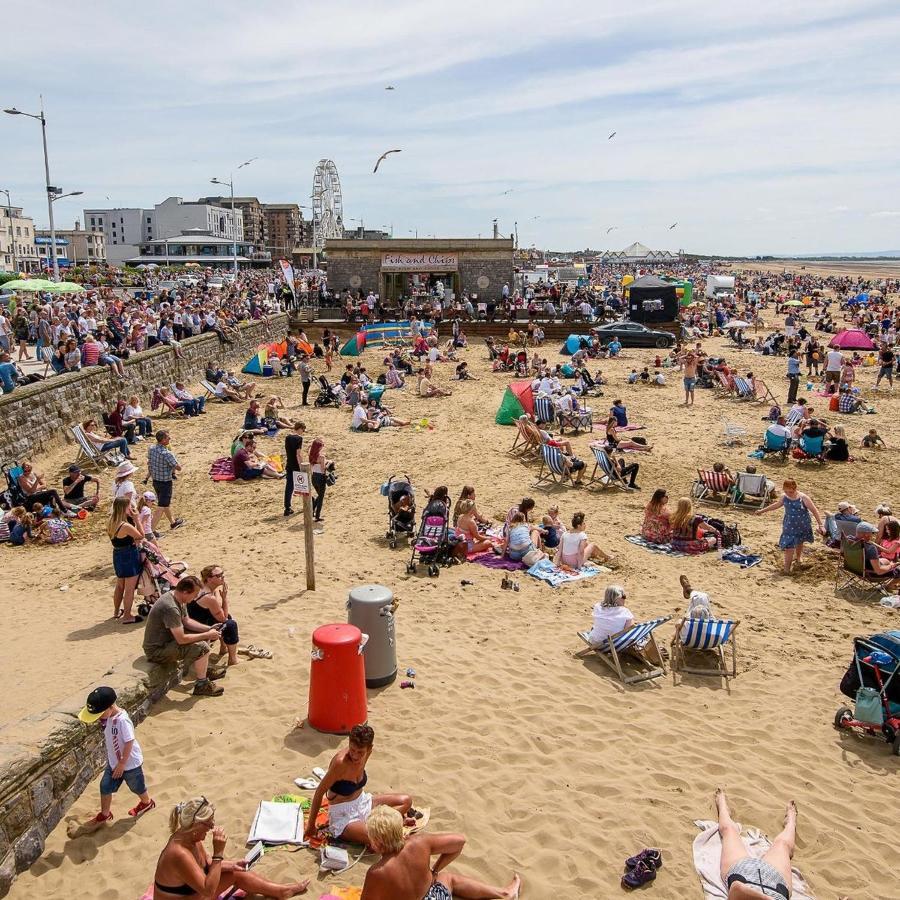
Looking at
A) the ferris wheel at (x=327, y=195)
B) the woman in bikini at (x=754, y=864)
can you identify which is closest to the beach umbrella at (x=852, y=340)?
the woman in bikini at (x=754, y=864)

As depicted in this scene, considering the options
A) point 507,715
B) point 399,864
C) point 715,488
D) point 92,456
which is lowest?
point 507,715

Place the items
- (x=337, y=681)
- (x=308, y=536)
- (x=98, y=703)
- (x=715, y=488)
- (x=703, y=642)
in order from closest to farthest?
(x=98, y=703) → (x=337, y=681) → (x=703, y=642) → (x=308, y=536) → (x=715, y=488)

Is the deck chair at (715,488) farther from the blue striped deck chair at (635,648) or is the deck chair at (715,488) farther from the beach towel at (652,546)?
the blue striped deck chair at (635,648)

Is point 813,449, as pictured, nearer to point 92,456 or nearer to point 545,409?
point 545,409

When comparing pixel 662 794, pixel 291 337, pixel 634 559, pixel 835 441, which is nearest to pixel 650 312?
pixel 291 337

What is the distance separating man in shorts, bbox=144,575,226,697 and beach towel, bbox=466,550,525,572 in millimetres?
3697

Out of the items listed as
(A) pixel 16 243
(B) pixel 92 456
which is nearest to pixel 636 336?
(B) pixel 92 456

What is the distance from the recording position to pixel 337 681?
5.59 meters

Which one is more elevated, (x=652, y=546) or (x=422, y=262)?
(x=422, y=262)

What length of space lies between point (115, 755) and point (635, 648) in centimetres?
427

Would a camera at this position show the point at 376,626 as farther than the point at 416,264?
No

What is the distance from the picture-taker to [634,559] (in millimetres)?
9477

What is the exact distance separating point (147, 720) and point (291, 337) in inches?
803

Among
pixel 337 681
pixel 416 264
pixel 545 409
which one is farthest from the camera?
pixel 416 264
